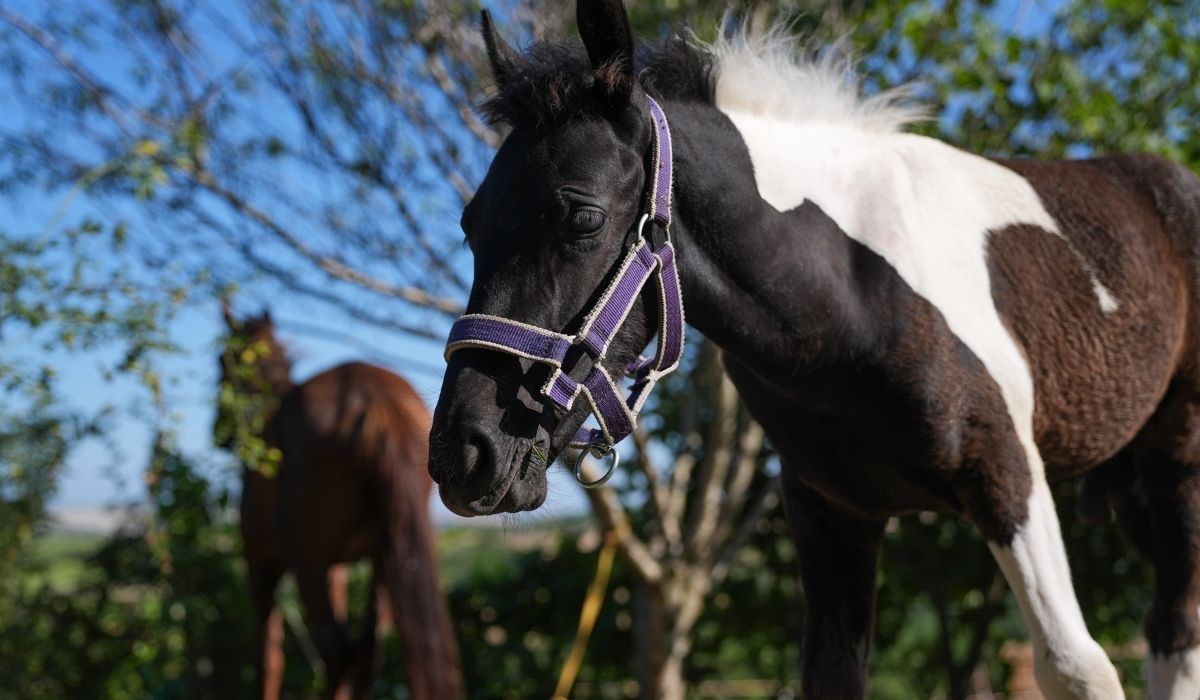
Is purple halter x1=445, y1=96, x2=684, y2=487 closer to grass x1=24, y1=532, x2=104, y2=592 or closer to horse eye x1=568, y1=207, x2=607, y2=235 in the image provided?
horse eye x1=568, y1=207, x2=607, y2=235

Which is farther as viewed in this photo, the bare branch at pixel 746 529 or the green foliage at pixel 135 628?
the green foliage at pixel 135 628

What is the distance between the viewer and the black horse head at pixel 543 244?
Answer: 5.86 ft

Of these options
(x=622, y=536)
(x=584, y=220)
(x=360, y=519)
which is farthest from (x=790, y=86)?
(x=360, y=519)

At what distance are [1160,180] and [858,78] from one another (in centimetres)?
91

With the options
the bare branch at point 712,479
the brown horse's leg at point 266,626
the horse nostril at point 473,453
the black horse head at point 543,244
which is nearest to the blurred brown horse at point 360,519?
the brown horse's leg at point 266,626

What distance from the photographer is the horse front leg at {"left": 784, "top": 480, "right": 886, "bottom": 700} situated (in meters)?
2.55

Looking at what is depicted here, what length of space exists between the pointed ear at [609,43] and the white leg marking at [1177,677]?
1.84m

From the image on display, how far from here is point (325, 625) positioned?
17.7 feet

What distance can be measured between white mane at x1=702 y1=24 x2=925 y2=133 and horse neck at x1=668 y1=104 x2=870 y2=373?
0.52 ft

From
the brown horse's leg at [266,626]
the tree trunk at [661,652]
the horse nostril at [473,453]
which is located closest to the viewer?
the horse nostril at [473,453]

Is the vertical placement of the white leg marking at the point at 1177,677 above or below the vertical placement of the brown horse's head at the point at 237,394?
below

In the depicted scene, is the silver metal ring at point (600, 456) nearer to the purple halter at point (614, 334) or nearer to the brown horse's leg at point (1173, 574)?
the purple halter at point (614, 334)

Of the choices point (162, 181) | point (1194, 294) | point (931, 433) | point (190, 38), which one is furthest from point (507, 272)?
point (190, 38)

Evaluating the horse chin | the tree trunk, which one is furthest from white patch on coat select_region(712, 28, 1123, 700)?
the tree trunk
